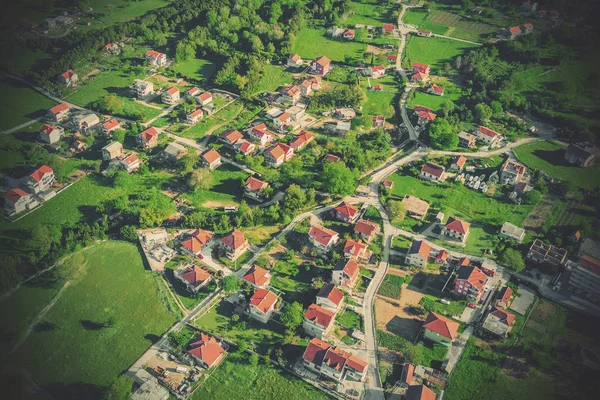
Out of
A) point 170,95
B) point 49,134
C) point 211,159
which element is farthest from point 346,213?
point 49,134

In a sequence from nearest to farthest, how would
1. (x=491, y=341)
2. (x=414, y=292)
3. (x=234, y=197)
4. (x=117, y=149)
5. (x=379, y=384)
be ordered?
(x=379, y=384) < (x=491, y=341) < (x=414, y=292) < (x=234, y=197) < (x=117, y=149)

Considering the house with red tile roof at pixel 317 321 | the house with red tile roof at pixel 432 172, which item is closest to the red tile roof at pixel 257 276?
the house with red tile roof at pixel 317 321

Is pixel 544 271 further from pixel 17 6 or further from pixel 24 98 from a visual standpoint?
pixel 17 6

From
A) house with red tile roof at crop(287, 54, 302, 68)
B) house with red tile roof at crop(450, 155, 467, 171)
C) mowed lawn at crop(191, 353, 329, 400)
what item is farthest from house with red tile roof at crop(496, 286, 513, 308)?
house with red tile roof at crop(287, 54, 302, 68)

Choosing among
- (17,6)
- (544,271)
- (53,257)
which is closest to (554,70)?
(544,271)

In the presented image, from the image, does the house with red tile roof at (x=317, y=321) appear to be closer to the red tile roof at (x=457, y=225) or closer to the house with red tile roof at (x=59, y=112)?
the red tile roof at (x=457, y=225)

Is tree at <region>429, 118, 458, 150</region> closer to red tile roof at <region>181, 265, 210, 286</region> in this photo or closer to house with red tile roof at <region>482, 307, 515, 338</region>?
house with red tile roof at <region>482, 307, 515, 338</region>
